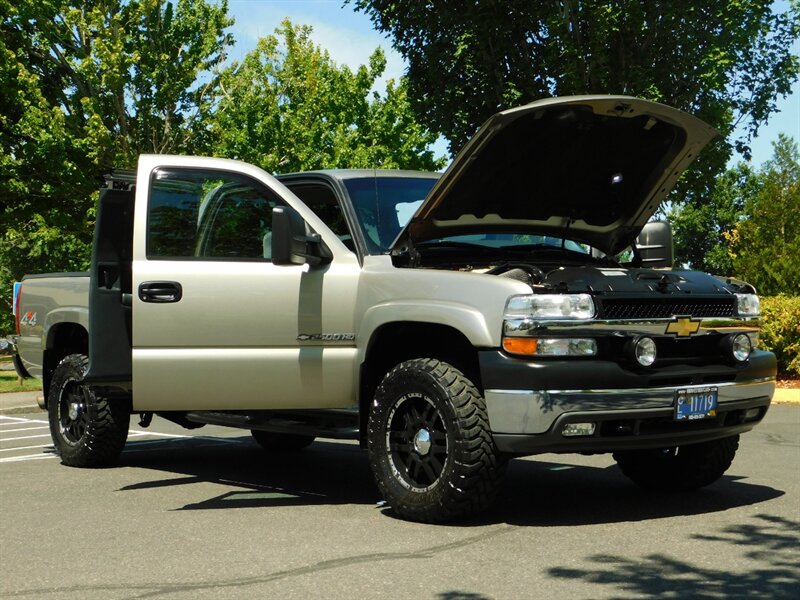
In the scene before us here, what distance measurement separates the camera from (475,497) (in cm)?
588

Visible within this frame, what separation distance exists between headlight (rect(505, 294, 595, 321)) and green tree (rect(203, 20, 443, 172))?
76.6 ft

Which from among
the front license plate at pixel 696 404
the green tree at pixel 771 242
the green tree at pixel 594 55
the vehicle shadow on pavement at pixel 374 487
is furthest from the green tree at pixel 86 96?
the front license plate at pixel 696 404

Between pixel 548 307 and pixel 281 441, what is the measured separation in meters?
4.72

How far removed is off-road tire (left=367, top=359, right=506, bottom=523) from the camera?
5840 millimetres

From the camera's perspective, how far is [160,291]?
6.86 meters

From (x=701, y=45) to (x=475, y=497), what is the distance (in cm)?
2119

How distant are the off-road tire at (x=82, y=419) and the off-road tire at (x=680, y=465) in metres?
3.94

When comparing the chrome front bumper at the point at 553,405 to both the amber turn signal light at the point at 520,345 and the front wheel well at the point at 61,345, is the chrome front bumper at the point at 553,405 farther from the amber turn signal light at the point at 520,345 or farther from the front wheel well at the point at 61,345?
the front wheel well at the point at 61,345

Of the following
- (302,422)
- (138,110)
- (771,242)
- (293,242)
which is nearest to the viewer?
(293,242)

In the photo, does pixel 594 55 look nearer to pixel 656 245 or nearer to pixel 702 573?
pixel 656 245

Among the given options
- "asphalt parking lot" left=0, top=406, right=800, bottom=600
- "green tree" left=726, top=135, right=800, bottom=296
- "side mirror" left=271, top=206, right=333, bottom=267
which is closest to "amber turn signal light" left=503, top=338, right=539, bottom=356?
"asphalt parking lot" left=0, top=406, right=800, bottom=600

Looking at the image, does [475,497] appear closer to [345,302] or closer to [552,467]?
[345,302]

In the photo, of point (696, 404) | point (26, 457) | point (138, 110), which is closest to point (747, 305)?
point (696, 404)

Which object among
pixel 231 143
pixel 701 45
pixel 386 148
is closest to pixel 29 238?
pixel 231 143
